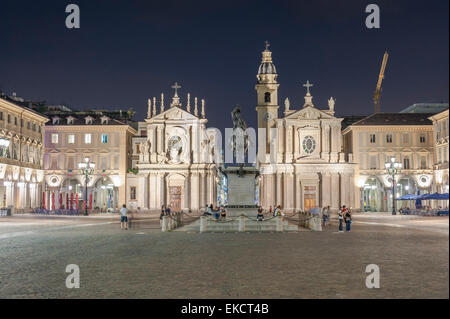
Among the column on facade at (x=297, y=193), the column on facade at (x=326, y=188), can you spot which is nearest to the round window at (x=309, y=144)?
the column on facade at (x=326, y=188)

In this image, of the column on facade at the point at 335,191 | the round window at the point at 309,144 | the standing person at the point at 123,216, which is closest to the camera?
the standing person at the point at 123,216

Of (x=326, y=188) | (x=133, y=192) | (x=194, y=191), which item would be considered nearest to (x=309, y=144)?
(x=326, y=188)

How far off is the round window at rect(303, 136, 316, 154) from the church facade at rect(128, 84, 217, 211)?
15.0 m

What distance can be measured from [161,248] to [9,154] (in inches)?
1780

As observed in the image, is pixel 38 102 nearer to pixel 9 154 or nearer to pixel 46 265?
pixel 9 154

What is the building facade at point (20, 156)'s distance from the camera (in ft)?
184

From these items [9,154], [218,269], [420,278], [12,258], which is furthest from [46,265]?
[9,154]

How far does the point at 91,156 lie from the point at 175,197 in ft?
48.3

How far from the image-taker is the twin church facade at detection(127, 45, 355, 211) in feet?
242

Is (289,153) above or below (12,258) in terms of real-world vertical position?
above

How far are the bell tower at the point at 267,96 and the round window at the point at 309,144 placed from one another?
901cm

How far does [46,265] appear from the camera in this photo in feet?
44.5

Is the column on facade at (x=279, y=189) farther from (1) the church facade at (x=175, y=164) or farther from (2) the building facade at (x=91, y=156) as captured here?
(2) the building facade at (x=91, y=156)
